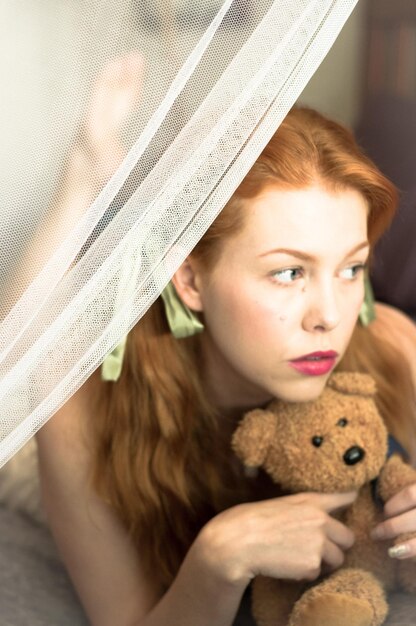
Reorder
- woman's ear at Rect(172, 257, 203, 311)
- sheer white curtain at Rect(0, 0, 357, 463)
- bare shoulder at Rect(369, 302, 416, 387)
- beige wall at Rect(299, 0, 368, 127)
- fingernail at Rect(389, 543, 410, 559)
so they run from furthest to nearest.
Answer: bare shoulder at Rect(369, 302, 416, 387) → beige wall at Rect(299, 0, 368, 127) → woman's ear at Rect(172, 257, 203, 311) → fingernail at Rect(389, 543, 410, 559) → sheer white curtain at Rect(0, 0, 357, 463)

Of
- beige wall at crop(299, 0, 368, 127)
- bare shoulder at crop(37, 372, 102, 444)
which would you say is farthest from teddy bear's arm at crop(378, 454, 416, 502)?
beige wall at crop(299, 0, 368, 127)

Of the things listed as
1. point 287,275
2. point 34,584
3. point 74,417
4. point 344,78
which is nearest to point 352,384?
point 287,275

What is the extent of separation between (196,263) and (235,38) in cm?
35

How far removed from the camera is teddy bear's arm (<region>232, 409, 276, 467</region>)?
0.97m

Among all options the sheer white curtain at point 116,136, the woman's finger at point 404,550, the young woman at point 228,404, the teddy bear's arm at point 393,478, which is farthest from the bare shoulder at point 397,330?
the sheer white curtain at point 116,136

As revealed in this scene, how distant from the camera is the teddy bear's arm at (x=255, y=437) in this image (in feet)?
3.17

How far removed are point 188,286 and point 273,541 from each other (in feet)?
1.02

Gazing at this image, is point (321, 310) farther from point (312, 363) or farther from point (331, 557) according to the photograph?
point (331, 557)

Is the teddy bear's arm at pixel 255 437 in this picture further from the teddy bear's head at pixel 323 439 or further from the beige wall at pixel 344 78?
the beige wall at pixel 344 78

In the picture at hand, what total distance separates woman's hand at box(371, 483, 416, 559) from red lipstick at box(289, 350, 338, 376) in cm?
17

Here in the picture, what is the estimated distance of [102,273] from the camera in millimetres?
697

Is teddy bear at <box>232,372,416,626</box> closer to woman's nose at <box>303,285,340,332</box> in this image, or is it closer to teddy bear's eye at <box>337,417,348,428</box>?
teddy bear's eye at <box>337,417,348,428</box>

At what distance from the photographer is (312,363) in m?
0.94

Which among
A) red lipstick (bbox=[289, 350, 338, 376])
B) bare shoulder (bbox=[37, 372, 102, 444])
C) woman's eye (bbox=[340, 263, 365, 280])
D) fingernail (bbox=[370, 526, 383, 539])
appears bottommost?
bare shoulder (bbox=[37, 372, 102, 444])
